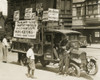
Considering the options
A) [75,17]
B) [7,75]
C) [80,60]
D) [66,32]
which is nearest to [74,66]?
[80,60]

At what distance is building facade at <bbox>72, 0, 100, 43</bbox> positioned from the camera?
41.9m

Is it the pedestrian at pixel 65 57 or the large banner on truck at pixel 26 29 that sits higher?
the large banner on truck at pixel 26 29

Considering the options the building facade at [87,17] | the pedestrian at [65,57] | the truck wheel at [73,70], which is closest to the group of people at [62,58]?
the pedestrian at [65,57]

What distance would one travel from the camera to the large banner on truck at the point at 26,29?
50.1 ft

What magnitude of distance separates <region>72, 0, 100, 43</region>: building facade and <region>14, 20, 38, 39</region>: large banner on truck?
26.1m

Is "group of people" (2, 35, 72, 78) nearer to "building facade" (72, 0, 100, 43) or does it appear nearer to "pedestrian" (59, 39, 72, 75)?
"pedestrian" (59, 39, 72, 75)

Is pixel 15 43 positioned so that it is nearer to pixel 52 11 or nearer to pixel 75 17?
pixel 52 11

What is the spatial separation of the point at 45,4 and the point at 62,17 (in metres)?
2.87

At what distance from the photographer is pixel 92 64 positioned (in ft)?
43.3

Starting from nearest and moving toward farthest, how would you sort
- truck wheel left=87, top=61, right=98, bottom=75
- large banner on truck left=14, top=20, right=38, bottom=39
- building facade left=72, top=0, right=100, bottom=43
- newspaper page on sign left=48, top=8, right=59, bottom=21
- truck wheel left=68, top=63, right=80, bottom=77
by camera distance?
truck wheel left=68, top=63, right=80, bottom=77 < truck wheel left=87, top=61, right=98, bottom=75 < newspaper page on sign left=48, top=8, right=59, bottom=21 < large banner on truck left=14, top=20, right=38, bottom=39 < building facade left=72, top=0, right=100, bottom=43

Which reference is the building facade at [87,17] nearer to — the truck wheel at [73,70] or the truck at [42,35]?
the truck at [42,35]

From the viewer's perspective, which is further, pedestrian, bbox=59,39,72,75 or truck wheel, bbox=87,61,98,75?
truck wheel, bbox=87,61,98,75

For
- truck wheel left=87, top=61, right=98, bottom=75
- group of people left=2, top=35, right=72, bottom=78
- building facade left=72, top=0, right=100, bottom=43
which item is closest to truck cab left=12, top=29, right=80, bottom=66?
group of people left=2, top=35, right=72, bottom=78

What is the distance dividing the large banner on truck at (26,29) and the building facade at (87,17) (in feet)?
85.7
